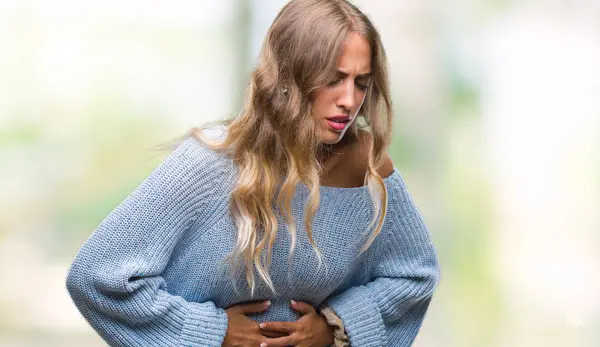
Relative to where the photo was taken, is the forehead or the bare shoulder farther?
the bare shoulder

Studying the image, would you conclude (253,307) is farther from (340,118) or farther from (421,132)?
(421,132)

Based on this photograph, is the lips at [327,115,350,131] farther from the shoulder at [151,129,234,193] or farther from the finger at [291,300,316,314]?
the finger at [291,300,316,314]

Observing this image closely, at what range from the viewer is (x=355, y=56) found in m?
1.67

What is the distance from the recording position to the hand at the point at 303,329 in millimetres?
1779

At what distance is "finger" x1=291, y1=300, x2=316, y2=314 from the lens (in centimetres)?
181

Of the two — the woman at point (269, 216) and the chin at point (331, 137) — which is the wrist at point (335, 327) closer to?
the woman at point (269, 216)

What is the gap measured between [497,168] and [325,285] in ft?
6.32

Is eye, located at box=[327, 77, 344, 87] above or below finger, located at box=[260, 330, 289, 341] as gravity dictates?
above

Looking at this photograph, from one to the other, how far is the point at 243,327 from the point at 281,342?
0.09 m

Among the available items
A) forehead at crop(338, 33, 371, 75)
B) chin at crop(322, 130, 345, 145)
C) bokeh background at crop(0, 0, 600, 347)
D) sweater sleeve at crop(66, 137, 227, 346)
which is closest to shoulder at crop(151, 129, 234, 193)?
sweater sleeve at crop(66, 137, 227, 346)

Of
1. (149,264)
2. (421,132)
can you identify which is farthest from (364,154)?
(421,132)

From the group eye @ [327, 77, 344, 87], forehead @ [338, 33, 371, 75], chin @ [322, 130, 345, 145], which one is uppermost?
forehead @ [338, 33, 371, 75]

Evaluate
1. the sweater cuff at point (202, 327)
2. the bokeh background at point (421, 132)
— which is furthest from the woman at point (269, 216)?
the bokeh background at point (421, 132)

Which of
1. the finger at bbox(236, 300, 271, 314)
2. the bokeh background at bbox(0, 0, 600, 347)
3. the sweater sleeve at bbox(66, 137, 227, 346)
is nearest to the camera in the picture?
the sweater sleeve at bbox(66, 137, 227, 346)
